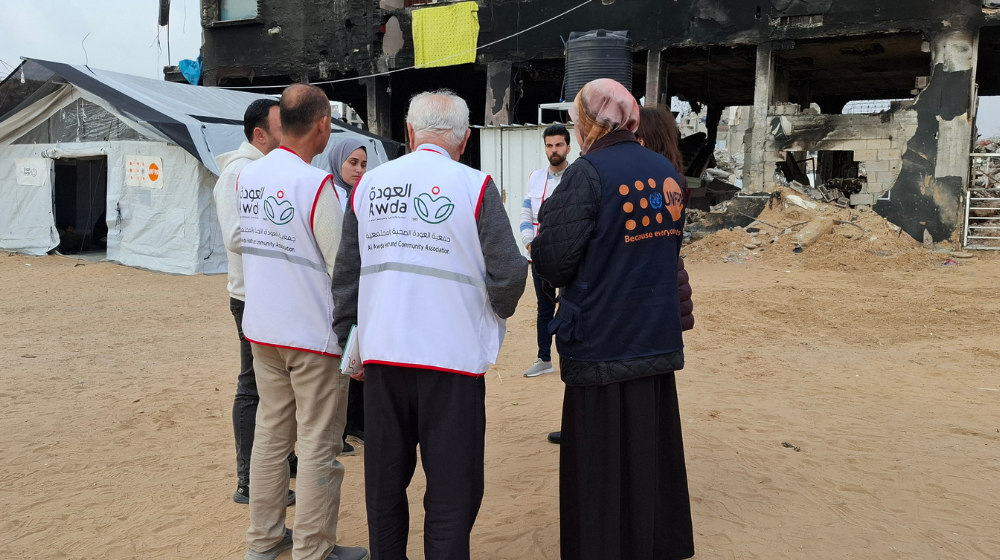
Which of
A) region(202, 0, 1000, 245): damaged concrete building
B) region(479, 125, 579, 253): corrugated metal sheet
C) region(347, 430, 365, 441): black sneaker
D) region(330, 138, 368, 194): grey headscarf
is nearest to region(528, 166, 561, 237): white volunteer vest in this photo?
region(330, 138, 368, 194): grey headscarf

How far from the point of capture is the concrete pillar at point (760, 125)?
42.3ft

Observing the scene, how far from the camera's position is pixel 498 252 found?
239 centimetres

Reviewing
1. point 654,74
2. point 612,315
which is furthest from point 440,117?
point 654,74

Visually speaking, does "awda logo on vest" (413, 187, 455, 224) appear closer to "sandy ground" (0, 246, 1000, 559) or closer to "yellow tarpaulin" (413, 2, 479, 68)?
"sandy ground" (0, 246, 1000, 559)

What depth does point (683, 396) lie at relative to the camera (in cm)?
532

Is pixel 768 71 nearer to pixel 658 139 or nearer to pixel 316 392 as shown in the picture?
pixel 658 139

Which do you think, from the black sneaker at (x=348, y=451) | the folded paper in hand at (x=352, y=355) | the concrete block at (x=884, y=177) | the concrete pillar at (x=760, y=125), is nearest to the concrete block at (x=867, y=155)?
the concrete block at (x=884, y=177)

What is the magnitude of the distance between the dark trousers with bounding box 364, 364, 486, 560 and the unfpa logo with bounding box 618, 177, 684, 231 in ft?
2.53

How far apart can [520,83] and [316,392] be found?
532 inches

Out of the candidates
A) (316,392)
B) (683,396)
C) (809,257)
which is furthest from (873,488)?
(809,257)

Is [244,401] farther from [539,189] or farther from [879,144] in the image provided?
[879,144]

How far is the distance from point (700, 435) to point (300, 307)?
2.76 m

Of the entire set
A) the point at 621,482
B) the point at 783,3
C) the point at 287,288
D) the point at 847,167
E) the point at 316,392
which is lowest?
the point at 621,482

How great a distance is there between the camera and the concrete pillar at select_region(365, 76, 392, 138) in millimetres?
16203
